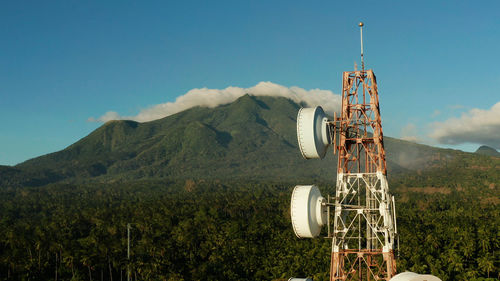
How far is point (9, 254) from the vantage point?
85.5 meters

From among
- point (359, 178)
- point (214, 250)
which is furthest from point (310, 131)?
point (214, 250)

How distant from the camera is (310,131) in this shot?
2433 centimetres

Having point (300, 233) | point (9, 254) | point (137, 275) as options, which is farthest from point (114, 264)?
point (300, 233)

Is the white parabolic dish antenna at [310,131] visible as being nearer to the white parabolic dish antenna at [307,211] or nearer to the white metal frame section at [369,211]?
the white parabolic dish antenna at [307,211]

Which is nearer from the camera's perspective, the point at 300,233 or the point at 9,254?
the point at 300,233

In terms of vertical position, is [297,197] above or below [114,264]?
above

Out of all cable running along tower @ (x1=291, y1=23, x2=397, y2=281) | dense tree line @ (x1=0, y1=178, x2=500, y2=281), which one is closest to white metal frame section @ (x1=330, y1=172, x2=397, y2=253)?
cable running along tower @ (x1=291, y1=23, x2=397, y2=281)

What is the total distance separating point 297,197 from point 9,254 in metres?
78.5

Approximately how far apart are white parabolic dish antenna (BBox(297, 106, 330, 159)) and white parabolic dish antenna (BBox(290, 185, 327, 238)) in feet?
6.24

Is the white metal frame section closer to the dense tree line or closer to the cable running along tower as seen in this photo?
the cable running along tower

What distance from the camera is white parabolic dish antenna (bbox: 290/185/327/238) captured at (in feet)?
77.7

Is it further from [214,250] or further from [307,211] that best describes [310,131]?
[214,250]

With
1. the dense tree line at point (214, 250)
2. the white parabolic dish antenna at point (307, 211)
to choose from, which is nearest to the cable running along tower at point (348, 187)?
the white parabolic dish antenna at point (307, 211)

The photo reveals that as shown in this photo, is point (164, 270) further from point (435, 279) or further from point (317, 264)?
point (435, 279)
